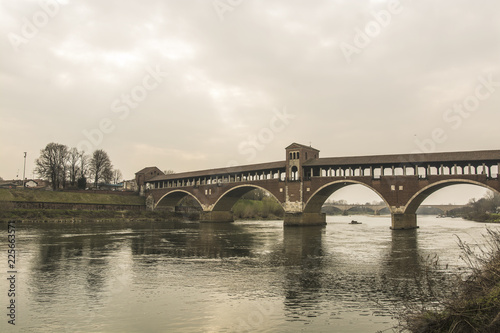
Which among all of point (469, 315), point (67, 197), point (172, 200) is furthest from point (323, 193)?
point (469, 315)

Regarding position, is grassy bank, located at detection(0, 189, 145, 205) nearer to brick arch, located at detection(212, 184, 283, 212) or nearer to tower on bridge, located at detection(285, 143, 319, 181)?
brick arch, located at detection(212, 184, 283, 212)

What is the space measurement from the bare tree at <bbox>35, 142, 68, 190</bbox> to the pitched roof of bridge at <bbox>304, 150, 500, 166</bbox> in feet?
149

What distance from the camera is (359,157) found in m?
48.3

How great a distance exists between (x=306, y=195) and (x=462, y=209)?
A: 96.3 meters

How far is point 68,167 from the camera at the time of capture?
74.8m

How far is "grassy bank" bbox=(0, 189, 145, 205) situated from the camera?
57625mm

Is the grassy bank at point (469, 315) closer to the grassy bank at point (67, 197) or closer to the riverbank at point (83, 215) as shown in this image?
the riverbank at point (83, 215)

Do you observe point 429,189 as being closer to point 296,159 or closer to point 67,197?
point 296,159

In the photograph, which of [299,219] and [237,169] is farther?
[237,169]

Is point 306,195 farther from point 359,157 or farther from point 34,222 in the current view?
point 34,222

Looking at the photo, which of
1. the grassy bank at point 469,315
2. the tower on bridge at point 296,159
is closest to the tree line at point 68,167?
the tower on bridge at point 296,159

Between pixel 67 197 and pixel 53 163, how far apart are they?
9.05 meters

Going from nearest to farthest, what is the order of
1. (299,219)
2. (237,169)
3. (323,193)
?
1. (299,219)
2. (323,193)
3. (237,169)

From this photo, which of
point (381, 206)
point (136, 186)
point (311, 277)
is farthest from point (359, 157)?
point (381, 206)
